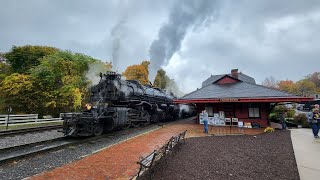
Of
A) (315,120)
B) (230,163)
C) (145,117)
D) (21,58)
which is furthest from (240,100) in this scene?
(21,58)

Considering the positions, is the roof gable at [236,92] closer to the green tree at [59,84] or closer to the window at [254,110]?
the window at [254,110]

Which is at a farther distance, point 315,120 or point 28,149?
point 315,120

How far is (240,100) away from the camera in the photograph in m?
16.4

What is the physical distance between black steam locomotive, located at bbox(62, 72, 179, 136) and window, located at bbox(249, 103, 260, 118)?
309 inches

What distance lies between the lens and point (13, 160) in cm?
680

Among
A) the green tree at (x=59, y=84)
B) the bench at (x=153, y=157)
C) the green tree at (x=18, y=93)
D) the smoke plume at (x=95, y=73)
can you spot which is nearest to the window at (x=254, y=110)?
the bench at (x=153, y=157)

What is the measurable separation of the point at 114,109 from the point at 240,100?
391 inches

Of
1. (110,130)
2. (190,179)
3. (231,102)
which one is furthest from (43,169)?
(231,102)

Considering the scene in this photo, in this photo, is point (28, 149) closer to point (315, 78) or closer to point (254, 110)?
point (254, 110)

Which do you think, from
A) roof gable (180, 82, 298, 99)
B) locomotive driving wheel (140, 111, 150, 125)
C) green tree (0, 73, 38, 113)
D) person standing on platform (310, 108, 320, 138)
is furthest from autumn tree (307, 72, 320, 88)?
green tree (0, 73, 38, 113)

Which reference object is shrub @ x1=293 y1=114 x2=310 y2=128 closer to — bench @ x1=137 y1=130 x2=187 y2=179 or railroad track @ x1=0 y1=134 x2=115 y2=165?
bench @ x1=137 y1=130 x2=187 y2=179

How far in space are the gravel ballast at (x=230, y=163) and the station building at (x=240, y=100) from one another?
23.1 feet

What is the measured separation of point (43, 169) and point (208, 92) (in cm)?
1543

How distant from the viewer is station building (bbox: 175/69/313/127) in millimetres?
16062
